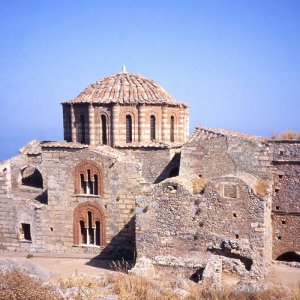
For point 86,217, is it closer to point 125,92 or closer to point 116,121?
point 116,121

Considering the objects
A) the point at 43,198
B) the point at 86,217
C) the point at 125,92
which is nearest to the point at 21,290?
the point at 86,217

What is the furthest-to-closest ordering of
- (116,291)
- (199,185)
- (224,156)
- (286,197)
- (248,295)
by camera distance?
(224,156) → (286,197) → (199,185) → (116,291) → (248,295)

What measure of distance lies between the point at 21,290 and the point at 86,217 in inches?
405

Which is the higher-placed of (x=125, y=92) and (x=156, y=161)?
(x=125, y=92)

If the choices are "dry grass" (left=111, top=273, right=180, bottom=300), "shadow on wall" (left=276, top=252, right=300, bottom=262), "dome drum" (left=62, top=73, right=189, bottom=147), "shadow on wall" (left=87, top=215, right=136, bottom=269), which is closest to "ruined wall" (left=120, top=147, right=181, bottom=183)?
"dome drum" (left=62, top=73, right=189, bottom=147)

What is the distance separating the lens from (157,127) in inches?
806

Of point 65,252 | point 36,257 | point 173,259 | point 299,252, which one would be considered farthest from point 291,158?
point 36,257

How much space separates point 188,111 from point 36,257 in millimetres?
11004

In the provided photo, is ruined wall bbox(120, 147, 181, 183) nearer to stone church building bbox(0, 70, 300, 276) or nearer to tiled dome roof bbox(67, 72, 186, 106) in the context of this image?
stone church building bbox(0, 70, 300, 276)

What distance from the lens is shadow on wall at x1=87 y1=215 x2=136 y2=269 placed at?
18.2 metres

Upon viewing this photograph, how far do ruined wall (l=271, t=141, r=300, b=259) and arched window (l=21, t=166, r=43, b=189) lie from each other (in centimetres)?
1277

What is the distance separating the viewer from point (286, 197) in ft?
55.3

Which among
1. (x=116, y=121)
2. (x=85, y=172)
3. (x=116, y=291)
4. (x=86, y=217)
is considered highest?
(x=116, y=121)

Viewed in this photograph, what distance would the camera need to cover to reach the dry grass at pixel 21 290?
8.33 m
